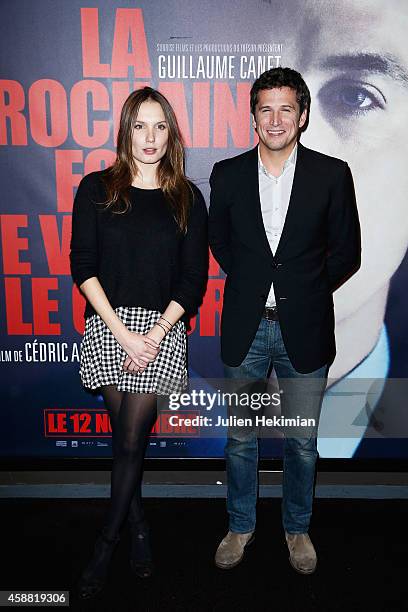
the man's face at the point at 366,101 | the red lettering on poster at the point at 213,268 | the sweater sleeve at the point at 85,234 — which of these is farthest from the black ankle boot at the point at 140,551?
the man's face at the point at 366,101

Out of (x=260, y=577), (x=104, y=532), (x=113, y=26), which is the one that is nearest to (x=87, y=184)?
(x=113, y=26)

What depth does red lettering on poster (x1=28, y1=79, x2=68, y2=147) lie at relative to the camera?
264 centimetres

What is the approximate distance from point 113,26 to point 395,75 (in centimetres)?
125

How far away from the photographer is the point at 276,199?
221cm

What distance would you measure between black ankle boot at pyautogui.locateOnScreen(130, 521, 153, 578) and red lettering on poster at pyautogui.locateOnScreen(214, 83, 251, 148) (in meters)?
1.69

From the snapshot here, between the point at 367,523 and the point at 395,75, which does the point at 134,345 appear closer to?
the point at 367,523

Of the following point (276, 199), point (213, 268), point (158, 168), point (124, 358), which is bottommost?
point (124, 358)

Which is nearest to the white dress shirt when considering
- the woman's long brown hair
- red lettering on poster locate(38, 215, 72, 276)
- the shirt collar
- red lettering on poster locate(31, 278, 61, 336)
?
the shirt collar

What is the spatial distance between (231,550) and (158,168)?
158 centimetres

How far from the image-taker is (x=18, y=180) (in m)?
2.73

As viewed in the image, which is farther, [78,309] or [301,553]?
[78,309]

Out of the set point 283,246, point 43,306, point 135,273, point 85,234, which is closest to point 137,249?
point 135,273

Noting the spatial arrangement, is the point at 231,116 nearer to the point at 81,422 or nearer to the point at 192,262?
the point at 192,262

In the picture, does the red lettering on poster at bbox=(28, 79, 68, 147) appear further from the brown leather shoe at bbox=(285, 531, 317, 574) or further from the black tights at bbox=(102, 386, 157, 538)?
the brown leather shoe at bbox=(285, 531, 317, 574)
